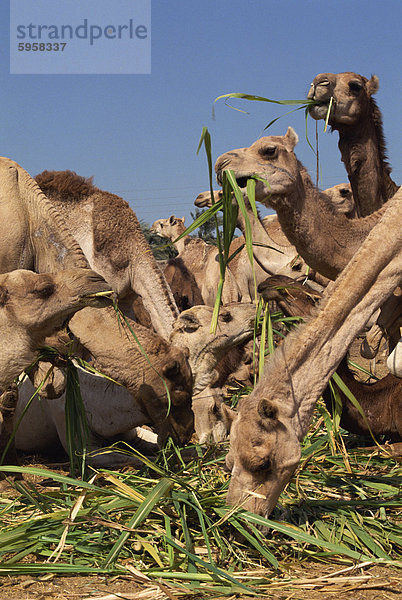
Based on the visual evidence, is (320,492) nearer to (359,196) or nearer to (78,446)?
(78,446)

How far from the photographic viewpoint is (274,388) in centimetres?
445

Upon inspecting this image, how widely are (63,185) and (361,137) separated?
370 cm

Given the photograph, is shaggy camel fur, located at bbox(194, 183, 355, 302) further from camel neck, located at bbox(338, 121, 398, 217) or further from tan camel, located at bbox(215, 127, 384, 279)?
tan camel, located at bbox(215, 127, 384, 279)

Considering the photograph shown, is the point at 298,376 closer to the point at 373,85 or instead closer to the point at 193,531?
the point at 193,531

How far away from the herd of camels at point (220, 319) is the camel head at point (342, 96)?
17mm

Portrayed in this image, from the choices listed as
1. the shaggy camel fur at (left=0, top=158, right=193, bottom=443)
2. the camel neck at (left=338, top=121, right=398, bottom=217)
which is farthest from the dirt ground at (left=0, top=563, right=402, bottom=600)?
the camel neck at (left=338, top=121, right=398, bottom=217)

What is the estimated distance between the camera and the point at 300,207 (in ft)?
22.9

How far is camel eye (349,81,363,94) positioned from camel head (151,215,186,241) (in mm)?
14732

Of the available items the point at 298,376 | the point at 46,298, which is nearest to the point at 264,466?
the point at 298,376

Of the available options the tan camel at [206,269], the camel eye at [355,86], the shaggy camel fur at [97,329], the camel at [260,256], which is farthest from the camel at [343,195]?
the shaggy camel fur at [97,329]

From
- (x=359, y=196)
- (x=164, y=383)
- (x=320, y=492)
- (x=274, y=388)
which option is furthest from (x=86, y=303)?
(x=359, y=196)

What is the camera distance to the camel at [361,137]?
7801 mm

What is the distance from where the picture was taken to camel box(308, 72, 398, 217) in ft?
25.6

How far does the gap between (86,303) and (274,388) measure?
165 centimetres
